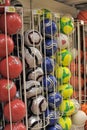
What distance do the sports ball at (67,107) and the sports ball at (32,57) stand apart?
0.49 m

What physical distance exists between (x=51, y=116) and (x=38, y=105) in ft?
0.69

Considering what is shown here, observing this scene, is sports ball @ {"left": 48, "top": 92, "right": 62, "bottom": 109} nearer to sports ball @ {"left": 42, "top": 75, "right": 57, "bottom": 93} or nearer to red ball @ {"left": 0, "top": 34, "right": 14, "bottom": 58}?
sports ball @ {"left": 42, "top": 75, "right": 57, "bottom": 93}

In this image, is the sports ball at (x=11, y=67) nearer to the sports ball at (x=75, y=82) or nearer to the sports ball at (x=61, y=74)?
the sports ball at (x=61, y=74)

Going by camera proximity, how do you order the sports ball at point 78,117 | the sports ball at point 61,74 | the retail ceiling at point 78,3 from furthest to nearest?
1. the retail ceiling at point 78,3
2. the sports ball at point 78,117
3. the sports ball at point 61,74

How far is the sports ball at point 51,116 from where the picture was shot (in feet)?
5.47

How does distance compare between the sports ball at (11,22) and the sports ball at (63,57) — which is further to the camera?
the sports ball at (63,57)

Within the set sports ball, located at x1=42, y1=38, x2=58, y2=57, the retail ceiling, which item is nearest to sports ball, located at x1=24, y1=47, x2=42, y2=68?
sports ball, located at x1=42, y1=38, x2=58, y2=57

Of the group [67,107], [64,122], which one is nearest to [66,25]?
[67,107]

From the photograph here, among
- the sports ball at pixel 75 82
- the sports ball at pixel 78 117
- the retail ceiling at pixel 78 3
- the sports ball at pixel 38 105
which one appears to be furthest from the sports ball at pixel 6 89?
the retail ceiling at pixel 78 3

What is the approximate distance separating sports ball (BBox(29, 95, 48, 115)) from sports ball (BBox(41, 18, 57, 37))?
419mm

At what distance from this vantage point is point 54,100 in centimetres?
171

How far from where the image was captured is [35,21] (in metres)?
1.76

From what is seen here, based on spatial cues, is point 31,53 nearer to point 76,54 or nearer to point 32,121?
point 32,121

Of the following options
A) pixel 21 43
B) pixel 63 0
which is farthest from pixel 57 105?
pixel 63 0
